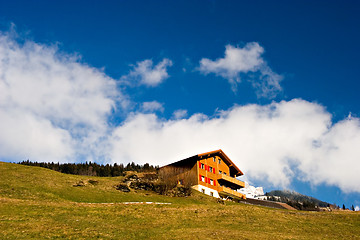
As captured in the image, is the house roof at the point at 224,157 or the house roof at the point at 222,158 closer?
the house roof at the point at 222,158

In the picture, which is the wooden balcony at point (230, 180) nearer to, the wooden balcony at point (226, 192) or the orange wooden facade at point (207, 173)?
the orange wooden facade at point (207, 173)

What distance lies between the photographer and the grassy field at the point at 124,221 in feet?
87.8

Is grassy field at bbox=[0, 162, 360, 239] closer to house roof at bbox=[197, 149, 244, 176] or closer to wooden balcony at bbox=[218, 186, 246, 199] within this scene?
house roof at bbox=[197, 149, 244, 176]

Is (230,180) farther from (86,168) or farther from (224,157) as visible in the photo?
(86,168)

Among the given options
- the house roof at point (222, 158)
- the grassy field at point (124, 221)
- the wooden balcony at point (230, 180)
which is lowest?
the grassy field at point (124, 221)

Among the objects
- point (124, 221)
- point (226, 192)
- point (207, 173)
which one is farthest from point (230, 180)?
point (124, 221)

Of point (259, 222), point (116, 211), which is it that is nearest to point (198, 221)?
point (259, 222)

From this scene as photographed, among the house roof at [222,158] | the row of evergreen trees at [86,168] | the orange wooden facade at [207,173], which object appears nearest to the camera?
the orange wooden facade at [207,173]

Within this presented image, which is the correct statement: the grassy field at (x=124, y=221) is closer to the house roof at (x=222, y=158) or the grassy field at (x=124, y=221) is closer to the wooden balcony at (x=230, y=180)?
the house roof at (x=222, y=158)

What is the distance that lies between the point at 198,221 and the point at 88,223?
1099cm

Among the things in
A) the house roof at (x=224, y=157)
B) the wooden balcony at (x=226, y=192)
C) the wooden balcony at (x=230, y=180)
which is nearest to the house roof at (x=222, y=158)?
the house roof at (x=224, y=157)

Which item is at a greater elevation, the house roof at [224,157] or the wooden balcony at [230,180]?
the house roof at [224,157]

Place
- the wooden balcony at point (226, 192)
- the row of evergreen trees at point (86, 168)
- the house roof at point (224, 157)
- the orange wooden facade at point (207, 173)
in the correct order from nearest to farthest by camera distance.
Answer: the orange wooden facade at point (207, 173) < the house roof at point (224, 157) < the wooden balcony at point (226, 192) < the row of evergreen trees at point (86, 168)

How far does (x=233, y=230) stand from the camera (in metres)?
30.0
